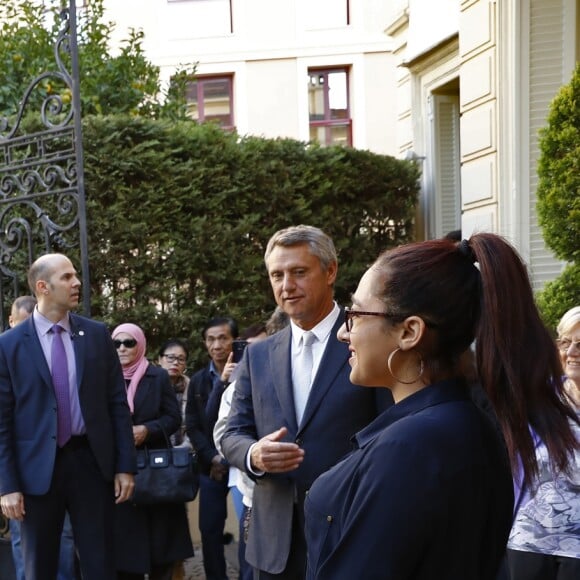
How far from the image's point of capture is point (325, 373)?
3.54m

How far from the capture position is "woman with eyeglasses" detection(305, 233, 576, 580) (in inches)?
69.1

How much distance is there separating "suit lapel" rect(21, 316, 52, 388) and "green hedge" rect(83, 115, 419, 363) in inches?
115

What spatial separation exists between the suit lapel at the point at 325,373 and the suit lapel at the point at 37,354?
2.11 m

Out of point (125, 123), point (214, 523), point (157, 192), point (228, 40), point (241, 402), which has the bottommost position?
point (214, 523)

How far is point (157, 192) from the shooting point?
836 cm

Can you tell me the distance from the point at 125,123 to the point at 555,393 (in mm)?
6784

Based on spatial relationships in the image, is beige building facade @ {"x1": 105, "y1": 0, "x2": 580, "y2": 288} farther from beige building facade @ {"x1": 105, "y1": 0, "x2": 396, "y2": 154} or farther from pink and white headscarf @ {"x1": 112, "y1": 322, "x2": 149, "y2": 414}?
pink and white headscarf @ {"x1": 112, "y1": 322, "x2": 149, "y2": 414}

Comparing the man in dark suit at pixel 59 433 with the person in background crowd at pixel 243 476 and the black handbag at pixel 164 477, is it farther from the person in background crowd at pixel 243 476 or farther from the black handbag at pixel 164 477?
the person in background crowd at pixel 243 476

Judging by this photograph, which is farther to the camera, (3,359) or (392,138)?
(392,138)

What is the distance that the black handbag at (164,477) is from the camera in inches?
228

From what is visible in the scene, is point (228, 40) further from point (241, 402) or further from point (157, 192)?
→ point (241, 402)

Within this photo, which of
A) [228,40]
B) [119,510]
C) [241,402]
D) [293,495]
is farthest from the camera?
[228,40]

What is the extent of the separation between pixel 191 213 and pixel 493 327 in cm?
689

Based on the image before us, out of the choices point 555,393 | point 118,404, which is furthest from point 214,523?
point 555,393
